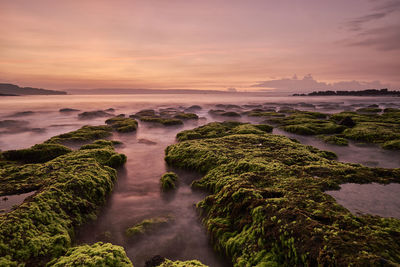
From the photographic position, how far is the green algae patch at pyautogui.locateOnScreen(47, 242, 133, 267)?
12.1ft

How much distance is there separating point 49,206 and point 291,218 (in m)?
5.74

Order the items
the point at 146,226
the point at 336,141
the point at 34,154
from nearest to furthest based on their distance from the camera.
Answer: the point at 146,226, the point at 34,154, the point at 336,141

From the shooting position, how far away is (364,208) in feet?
14.9

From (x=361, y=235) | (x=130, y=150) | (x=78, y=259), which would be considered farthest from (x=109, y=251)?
(x=130, y=150)

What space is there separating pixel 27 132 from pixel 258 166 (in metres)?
29.1

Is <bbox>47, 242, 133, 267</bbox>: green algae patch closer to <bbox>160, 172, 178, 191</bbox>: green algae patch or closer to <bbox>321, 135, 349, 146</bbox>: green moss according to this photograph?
<bbox>160, 172, 178, 191</bbox>: green algae patch

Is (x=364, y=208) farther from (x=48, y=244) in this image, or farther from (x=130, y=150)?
(x=130, y=150)

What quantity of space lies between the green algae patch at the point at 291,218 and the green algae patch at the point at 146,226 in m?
1.20

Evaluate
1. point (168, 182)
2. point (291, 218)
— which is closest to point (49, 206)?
point (168, 182)

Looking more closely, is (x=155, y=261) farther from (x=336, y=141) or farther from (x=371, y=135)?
(x=371, y=135)

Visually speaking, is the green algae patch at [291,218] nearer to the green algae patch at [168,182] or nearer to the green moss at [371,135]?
the green algae patch at [168,182]

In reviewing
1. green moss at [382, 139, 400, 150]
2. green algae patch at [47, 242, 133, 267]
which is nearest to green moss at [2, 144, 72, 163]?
green algae patch at [47, 242, 133, 267]

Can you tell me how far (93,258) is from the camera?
12.3ft

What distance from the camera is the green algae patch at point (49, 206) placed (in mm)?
4027
